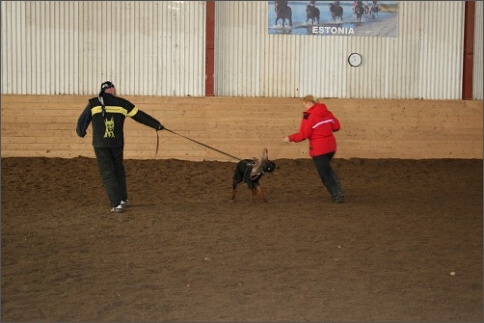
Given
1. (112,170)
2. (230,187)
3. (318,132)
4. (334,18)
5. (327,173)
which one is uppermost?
(334,18)

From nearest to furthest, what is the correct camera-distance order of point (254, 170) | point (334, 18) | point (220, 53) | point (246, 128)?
1. point (254, 170)
2. point (246, 128)
3. point (220, 53)
4. point (334, 18)

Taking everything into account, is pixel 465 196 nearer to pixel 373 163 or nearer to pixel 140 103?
pixel 373 163

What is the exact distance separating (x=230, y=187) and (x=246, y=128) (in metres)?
3.22

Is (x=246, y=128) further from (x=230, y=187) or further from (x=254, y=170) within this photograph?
(x=254, y=170)

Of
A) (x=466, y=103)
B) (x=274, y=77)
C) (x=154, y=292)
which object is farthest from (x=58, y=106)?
(x=154, y=292)

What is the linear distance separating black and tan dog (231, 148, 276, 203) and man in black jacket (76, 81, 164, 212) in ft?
4.89

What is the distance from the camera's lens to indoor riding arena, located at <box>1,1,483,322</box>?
6.24 metres

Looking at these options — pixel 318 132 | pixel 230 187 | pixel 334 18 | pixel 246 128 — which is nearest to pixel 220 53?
pixel 246 128

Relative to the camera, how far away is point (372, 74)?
16.2 metres

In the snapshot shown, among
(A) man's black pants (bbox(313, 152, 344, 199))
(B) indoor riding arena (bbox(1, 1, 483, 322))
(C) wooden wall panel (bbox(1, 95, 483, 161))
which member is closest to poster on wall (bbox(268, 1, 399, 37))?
(B) indoor riding arena (bbox(1, 1, 483, 322))

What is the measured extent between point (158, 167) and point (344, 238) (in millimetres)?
6324

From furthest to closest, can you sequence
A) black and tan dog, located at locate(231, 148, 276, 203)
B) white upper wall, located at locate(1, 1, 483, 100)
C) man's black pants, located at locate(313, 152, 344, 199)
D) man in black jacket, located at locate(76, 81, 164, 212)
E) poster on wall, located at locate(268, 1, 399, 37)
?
poster on wall, located at locate(268, 1, 399, 37) < white upper wall, located at locate(1, 1, 483, 100) < man's black pants, located at locate(313, 152, 344, 199) < black and tan dog, located at locate(231, 148, 276, 203) < man in black jacket, located at locate(76, 81, 164, 212)

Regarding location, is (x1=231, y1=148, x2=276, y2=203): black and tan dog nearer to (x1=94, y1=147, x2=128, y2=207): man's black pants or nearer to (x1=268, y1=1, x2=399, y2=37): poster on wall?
(x1=94, y1=147, x2=128, y2=207): man's black pants

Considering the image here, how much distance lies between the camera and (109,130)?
970cm
